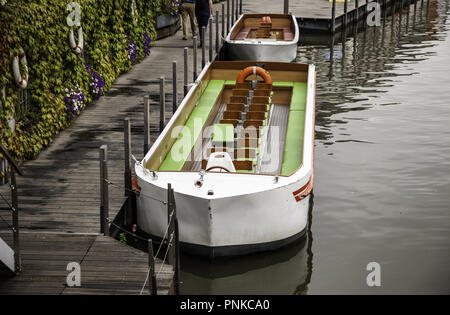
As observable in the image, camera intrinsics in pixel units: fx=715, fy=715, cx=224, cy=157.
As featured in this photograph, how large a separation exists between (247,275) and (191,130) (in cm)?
383

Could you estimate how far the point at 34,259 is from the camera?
7.34 meters

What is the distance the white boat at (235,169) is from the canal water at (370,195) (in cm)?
40

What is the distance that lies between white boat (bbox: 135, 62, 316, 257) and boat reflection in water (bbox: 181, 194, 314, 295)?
17cm

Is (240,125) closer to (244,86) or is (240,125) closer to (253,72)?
(244,86)

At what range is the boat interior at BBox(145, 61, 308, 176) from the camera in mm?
10414

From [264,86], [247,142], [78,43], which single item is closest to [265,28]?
[264,86]

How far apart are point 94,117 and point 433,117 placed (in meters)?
7.95

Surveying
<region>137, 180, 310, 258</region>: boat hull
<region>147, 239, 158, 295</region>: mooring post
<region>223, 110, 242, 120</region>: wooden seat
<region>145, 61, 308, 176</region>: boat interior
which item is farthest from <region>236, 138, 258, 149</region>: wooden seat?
<region>147, 239, 158, 295</region>: mooring post

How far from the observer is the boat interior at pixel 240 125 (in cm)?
1041

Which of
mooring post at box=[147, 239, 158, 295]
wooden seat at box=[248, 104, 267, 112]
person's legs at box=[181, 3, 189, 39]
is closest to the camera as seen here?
mooring post at box=[147, 239, 158, 295]

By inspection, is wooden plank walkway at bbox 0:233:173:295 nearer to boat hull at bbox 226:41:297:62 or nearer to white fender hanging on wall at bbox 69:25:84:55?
white fender hanging on wall at bbox 69:25:84:55

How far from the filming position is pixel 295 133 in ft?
38.5

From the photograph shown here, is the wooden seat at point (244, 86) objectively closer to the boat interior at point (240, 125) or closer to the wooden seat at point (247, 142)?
the boat interior at point (240, 125)

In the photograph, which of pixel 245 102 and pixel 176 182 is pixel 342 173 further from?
pixel 176 182
